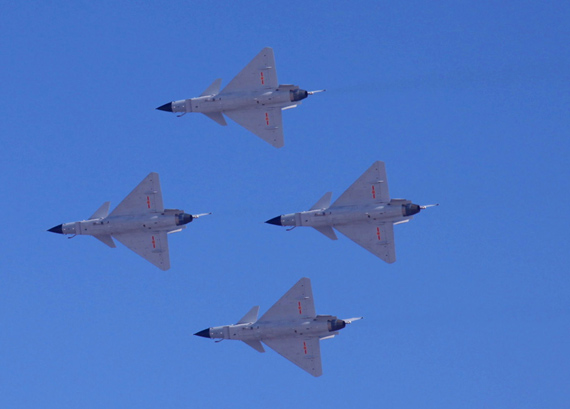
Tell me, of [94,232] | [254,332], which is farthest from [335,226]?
[94,232]

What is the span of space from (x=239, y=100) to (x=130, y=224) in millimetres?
12642

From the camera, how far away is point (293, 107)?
398ft

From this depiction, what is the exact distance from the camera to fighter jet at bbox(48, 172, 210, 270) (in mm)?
122250

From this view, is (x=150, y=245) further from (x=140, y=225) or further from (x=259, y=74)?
(x=259, y=74)

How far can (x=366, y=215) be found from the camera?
120250mm

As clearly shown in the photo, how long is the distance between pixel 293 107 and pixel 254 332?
56.9ft

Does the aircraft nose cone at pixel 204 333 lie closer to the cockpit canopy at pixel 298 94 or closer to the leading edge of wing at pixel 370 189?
the leading edge of wing at pixel 370 189

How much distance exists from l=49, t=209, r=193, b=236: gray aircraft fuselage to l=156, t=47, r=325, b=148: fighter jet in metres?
8.14

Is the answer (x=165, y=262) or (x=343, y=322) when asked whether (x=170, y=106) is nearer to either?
(x=165, y=262)

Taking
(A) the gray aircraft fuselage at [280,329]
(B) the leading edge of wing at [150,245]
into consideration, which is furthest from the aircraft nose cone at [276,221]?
(B) the leading edge of wing at [150,245]

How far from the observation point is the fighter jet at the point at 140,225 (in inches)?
4813

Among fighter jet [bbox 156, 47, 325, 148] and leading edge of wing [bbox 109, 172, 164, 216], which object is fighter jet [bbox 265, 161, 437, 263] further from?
leading edge of wing [bbox 109, 172, 164, 216]

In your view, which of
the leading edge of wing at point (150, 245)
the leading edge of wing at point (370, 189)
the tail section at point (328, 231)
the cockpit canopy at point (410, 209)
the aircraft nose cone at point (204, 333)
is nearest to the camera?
the cockpit canopy at point (410, 209)

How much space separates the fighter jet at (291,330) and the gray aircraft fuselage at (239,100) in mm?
13772
